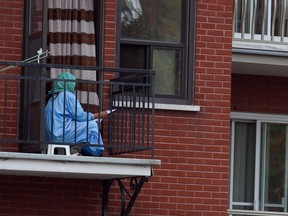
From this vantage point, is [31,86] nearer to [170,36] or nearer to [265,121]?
[170,36]

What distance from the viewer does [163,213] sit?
15.2m

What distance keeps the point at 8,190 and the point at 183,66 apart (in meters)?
2.58

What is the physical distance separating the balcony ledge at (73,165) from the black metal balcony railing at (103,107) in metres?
0.19

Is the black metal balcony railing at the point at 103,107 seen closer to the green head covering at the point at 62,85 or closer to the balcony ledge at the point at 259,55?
Answer: the green head covering at the point at 62,85

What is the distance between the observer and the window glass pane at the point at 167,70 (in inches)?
612

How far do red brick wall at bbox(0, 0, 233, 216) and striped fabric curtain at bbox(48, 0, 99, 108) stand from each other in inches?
10.1

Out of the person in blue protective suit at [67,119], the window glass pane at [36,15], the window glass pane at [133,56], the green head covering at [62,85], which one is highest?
the window glass pane at [36,15]

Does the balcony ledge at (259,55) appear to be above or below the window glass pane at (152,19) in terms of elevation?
below

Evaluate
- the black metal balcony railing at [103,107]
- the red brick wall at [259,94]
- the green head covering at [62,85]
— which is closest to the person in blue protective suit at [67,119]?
the green head covering at [62,85]

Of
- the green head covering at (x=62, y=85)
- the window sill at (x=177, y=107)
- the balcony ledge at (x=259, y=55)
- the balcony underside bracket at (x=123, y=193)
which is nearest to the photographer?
the green head covering at (x=62, y=85)

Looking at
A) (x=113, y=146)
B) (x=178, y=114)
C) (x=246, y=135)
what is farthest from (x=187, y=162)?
(x=246, y=135)

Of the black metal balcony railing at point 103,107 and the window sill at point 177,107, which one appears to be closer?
the black metal balcony railing at point 103,107

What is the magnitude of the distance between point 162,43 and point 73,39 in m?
1.19

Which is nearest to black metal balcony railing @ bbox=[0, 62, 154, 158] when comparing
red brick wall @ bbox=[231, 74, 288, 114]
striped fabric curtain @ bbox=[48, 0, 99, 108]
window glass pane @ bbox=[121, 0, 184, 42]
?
striped fabric curtain @ bbox=[48, 0, 99, 108]
